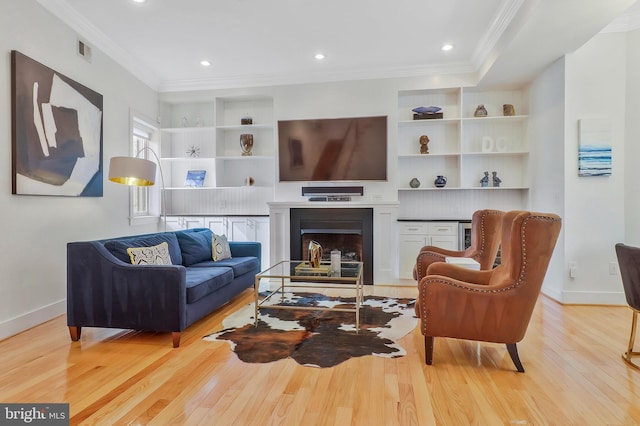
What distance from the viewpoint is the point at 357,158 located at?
197 inches

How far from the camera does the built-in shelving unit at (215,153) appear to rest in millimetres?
5539

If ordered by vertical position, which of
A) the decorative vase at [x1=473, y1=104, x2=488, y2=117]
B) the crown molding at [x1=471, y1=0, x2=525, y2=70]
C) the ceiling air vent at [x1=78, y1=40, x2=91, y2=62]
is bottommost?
the decorative vase at [x1=473, y1=104, x2=488, y2=117]

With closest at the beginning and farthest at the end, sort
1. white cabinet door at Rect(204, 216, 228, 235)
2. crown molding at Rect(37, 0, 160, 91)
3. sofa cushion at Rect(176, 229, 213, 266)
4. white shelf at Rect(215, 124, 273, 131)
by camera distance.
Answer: crown molding at Rect(37, 0, 160, 91) < sofa cushion at Rect(176, 229, 213, 266) < white shelf at Rect(215, 124, 273, 131) < white cabinet door at Rect(204, 216, 228, 235)

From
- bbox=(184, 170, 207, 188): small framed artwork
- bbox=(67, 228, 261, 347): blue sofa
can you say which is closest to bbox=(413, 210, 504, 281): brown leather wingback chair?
bbox=(67, 228, 261, 347): blue sofa

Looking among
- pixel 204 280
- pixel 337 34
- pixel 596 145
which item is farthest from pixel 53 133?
pixel 596 145

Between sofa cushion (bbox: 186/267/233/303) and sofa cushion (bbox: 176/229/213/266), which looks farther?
sofa cushion (bbox: 176/229/213/266)

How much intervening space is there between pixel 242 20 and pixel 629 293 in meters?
4.11

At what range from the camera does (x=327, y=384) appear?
209 centimetres

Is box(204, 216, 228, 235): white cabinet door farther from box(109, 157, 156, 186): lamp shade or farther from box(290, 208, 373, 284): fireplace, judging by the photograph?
box(109, 157, 156, 186): lamp shade

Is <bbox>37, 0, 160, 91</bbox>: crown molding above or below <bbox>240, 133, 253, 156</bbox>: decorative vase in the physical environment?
above

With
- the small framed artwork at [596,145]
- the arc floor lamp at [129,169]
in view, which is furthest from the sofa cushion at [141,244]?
the small framed artwork at [596,145]

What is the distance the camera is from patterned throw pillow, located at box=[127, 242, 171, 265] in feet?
9.69

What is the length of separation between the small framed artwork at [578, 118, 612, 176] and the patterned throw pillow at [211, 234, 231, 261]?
4.14 meters

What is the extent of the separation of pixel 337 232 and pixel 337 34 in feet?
8.27
